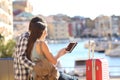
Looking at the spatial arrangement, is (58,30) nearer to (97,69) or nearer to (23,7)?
(23,7)

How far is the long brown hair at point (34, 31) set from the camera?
4.77 m


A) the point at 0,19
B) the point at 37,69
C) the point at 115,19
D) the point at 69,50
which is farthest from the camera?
the point at 115,19

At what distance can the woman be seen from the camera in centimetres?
467

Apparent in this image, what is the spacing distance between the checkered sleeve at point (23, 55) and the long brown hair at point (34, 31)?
40mm

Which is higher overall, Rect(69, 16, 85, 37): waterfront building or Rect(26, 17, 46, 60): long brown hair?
Rect(26, 17, 46, 60): long brown hair

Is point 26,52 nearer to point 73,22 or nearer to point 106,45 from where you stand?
point 106,45

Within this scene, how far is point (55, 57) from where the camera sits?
473 centimetres

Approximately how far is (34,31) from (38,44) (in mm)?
183

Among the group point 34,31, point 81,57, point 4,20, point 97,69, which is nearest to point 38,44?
point 34,31

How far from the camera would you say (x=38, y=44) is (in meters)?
4.68

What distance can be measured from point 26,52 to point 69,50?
462mm

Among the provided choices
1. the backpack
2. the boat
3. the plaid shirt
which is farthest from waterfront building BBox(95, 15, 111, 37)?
the backpack

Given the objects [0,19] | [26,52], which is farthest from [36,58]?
[0,19]

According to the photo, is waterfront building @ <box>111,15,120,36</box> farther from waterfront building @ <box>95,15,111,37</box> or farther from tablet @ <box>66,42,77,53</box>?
tablet @ <box>66,42,77,53</box>
